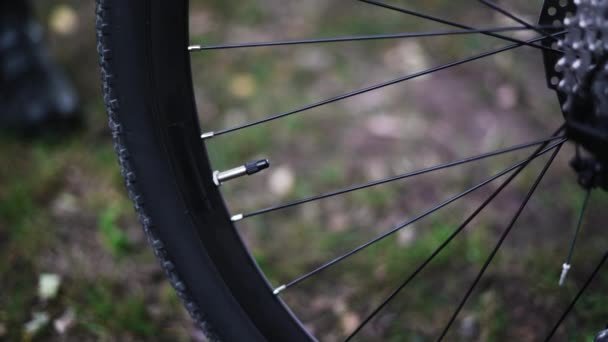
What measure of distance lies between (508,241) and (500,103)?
59cm

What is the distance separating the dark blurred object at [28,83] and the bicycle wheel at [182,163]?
A: 3.42 feet

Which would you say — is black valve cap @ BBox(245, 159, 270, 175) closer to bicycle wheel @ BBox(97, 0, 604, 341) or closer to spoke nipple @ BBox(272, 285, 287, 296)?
bicycle wheel @ BBox(97, 0, 604, 341)

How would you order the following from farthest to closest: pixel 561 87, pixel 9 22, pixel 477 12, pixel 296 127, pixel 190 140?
pixel 477 12 < pixel 296 127 < pixel 9 22 < pixel 190 140 < pixel 561 87

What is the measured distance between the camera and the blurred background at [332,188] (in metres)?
1.39

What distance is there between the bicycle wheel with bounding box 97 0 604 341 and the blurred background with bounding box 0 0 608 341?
440mm

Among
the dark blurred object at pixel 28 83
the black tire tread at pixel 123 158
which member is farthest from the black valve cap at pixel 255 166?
the dark blurred object at pixel 28 83

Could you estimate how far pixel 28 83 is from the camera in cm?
184

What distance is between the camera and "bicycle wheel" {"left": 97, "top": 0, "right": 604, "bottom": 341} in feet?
2.94

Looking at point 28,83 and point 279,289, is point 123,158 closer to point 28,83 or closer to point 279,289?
point 279,289

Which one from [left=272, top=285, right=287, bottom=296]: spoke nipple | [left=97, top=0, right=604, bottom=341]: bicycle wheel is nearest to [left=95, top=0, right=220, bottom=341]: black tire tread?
[left=97, top=0, right=604, bottom=341]: bicycle wheel

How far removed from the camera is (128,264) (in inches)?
59.9

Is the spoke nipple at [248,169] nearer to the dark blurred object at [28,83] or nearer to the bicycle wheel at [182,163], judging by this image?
the bicycle wheel at [182,163]

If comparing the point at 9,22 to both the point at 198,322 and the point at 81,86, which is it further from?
the point at 198,322

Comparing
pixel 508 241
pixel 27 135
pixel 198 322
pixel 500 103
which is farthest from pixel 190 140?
pixel 500 103
